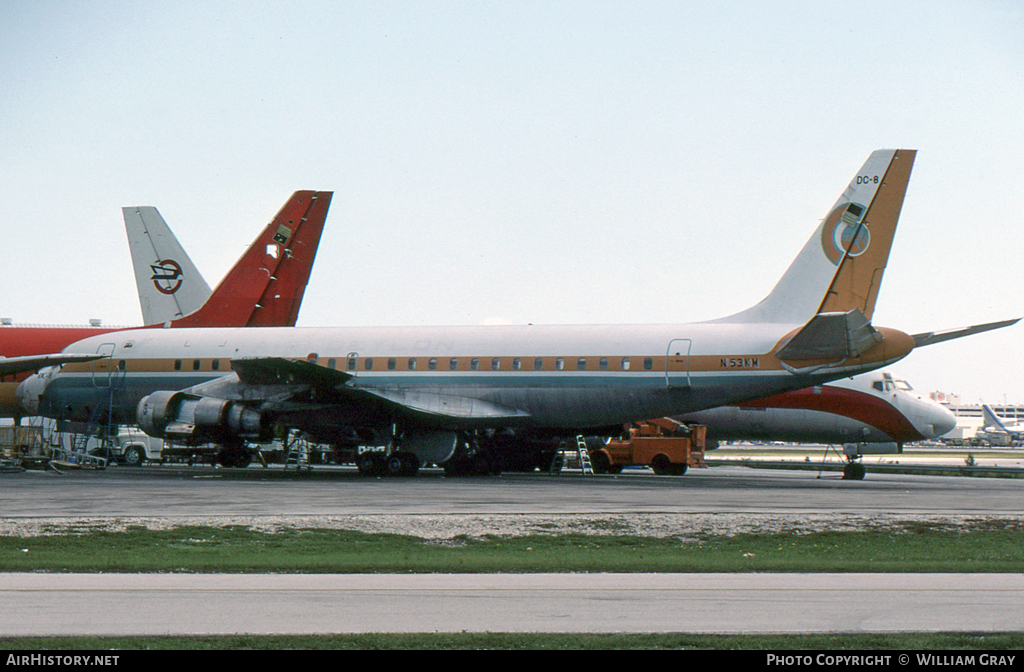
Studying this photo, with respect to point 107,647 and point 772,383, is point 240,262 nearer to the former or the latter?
point 772,383

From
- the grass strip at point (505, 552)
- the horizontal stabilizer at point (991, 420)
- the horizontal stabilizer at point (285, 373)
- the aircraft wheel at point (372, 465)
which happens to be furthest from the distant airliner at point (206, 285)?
the horizontal stabilizer at point (991, 420)

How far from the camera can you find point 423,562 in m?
11.9

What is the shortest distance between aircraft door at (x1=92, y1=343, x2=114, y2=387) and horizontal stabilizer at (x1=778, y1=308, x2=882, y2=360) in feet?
70.0

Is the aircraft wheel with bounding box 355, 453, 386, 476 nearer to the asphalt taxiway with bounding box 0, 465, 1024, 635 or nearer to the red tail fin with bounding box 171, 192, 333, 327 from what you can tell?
the asphalt taxiway with bounding box 0, 465, 1024, 635

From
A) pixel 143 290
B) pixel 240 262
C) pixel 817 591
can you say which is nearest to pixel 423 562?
pixel 817 591

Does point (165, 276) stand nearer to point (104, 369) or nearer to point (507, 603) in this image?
point (104, 369)

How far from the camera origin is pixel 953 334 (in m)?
27.6

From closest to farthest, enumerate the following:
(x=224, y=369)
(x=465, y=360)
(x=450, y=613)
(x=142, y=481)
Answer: (x=450, y=613)
(x=142, y=481)
(x=465, y=360)
(x=224, y=369)

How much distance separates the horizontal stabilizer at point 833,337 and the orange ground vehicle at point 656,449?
28.3 ft

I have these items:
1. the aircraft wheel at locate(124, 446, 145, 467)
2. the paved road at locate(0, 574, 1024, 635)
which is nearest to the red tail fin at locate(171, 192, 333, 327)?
the aircraft wheel at locate(124, 446, 145, 467)

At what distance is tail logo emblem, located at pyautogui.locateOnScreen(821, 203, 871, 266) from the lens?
91.8 feet

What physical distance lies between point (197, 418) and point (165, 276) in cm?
2220

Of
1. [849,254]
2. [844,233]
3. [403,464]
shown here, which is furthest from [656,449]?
[849,254]
